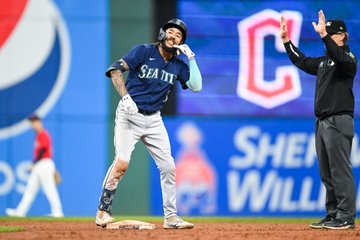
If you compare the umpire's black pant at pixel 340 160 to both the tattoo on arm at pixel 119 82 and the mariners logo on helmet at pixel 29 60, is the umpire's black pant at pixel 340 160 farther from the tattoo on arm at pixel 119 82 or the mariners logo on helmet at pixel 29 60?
the mariners logo on helmet at pixel 29 60

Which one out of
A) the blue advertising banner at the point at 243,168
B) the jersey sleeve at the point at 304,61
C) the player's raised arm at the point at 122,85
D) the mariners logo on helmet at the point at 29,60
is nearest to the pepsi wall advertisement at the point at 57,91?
the mariners logo on helmet at the point at 29,60

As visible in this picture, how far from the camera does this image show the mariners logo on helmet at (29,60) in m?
16.0

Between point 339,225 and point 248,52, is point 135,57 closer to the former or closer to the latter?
point 339,225

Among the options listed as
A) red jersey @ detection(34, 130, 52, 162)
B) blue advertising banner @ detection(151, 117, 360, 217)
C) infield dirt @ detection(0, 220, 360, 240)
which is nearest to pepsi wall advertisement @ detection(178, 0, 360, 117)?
blue advertising banner @ detection(151, 117, 360, 217)

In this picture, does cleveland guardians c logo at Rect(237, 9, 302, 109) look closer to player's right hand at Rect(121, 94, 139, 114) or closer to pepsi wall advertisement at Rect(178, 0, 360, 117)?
pepsi wall advertisement at Rect(178, 0, 360, 117)

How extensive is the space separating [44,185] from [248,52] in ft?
13.8

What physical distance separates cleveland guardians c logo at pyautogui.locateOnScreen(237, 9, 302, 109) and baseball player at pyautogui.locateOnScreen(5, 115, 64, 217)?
3502mm

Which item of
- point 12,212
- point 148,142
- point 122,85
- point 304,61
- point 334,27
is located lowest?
point 12,212

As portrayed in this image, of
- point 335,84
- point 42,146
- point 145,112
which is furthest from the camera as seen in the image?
point 42,146

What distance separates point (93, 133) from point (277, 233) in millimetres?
8144

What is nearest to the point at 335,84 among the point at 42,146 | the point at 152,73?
the point at 152,73

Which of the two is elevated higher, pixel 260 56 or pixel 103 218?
pixel 260 56

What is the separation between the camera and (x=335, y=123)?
29.0 feet

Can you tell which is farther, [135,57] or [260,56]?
[260,56]
